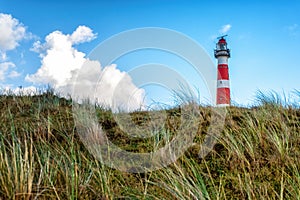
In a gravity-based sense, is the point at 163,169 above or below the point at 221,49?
below

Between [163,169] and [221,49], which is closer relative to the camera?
[163,169]

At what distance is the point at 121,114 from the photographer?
4.82 meters

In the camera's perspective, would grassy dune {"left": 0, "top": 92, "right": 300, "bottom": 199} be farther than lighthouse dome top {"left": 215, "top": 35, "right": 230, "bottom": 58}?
No

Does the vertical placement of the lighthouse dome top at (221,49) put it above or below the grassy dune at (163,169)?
above

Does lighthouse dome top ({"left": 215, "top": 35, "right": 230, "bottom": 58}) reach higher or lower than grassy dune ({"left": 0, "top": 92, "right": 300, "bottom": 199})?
higher

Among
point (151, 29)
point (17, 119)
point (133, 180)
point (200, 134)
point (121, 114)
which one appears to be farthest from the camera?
point (121, 114)

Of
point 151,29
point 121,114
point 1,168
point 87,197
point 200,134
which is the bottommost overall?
point 87,197

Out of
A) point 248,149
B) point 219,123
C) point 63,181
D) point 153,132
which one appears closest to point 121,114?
point 153,132

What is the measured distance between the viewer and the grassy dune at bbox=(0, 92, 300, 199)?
7.75 ft

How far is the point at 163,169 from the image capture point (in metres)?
2.76

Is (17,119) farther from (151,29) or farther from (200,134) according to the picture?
(200,134)

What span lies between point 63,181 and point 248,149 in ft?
5.33

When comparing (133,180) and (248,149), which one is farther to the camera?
(248,149)

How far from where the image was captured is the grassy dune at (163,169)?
236 cm
